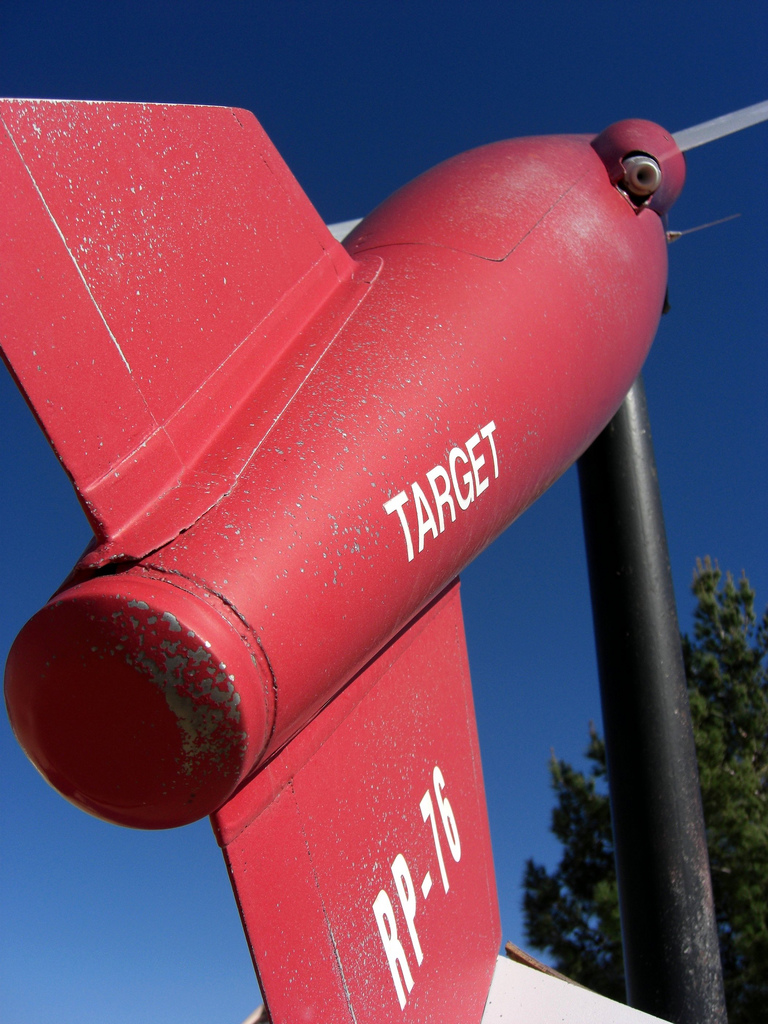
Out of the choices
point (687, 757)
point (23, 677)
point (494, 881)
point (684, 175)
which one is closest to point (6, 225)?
point (23, 677)

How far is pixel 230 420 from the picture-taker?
154 centimetres

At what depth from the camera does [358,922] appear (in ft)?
5.73

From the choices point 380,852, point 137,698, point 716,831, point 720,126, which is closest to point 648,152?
point 720,126

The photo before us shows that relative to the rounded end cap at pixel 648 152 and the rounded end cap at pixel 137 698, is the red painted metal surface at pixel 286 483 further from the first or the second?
the rounded end cap at pixel 648 152

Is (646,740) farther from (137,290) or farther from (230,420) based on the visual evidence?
(137,290)

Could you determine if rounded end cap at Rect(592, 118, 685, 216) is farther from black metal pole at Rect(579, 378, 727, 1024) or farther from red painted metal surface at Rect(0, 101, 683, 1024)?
black metal pole at Rect(579, 378, 727, 1024)

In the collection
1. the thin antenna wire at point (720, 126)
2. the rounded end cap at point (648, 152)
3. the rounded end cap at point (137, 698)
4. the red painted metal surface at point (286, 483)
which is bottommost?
the rounded end cap at point (137, 698)

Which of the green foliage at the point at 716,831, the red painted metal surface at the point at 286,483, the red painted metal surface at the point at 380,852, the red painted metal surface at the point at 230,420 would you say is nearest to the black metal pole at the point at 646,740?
the red painted metal surface at the point at 380,852

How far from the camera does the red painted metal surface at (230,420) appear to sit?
1.20 m

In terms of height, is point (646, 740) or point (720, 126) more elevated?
point (720, 126)

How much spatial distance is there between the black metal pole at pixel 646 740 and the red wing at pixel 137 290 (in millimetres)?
2272

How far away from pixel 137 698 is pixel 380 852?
3.04 feet

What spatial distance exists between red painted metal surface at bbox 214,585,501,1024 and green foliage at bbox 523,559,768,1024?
6680 millimetres

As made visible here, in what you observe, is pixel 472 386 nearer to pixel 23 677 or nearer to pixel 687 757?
pixel 23 677
